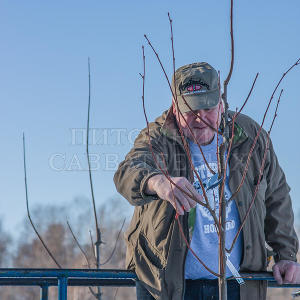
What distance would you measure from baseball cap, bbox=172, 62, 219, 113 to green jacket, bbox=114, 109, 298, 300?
153mm

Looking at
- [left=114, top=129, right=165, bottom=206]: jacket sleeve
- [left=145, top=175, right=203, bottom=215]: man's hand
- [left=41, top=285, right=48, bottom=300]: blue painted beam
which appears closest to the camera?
[left=145, top=175, right=203, bottom=215]: man's hand

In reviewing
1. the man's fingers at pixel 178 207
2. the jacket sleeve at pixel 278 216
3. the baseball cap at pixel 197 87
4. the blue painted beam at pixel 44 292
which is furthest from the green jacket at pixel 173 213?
the blue painted beam at pixel 44 292

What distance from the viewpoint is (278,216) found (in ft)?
11.3

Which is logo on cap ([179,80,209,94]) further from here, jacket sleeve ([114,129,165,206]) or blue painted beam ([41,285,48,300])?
blue painted beam ([41,285,48,300])

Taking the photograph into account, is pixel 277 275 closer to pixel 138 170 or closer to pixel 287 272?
pixel 287 272

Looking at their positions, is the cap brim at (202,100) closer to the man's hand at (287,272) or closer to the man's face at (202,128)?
the man's face at (202,128)

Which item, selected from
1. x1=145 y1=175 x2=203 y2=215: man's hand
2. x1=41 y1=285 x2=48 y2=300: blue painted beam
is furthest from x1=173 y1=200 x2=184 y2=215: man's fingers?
x1=41 y1=285 x2=48 y2=300: blue painted beam

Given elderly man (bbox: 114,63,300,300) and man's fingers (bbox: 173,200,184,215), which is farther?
elderly man (bbox: 114,63,300,300)

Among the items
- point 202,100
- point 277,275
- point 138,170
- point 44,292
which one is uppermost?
point 202,100

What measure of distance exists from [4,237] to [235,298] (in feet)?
132

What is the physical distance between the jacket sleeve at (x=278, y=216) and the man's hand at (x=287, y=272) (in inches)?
4.4

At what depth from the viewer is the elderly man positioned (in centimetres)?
297

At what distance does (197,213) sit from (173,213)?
129mm

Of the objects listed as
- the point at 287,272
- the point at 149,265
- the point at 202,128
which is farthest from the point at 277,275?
the point at 202,128
